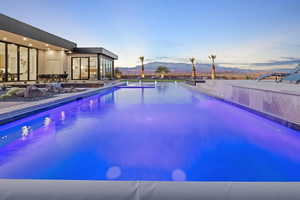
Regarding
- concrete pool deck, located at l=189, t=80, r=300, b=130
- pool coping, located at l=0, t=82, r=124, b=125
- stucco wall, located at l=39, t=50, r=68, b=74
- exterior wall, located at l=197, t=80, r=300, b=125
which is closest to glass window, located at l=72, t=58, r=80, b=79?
stucco wall, located at l=39, t=50, r=68, b=74

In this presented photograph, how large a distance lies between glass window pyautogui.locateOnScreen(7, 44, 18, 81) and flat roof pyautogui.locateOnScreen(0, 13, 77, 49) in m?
2.36

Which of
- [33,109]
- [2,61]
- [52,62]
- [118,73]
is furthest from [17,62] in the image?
[118,73]

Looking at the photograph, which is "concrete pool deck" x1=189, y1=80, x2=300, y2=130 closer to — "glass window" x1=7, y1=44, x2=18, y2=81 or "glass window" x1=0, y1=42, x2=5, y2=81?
"glass window" x1=0, y1=42, x2=5, y2=81

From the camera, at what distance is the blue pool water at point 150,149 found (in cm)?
258

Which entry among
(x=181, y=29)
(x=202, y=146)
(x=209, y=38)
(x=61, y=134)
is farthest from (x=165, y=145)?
(x=209, y=38)

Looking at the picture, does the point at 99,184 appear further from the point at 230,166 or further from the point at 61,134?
the point at 61,134

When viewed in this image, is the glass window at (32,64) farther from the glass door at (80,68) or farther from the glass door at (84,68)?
the glass door at (84,68)

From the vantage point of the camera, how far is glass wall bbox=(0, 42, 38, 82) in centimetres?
1384

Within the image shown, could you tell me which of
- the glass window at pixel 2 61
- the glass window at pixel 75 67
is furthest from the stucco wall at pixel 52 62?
the glass window at pixel 2 61

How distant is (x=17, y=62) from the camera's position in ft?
49.2

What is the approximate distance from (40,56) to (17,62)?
348 cm

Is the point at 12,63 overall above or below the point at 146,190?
above

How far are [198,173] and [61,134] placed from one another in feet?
8.83

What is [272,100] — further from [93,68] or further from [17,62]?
[93,68]
